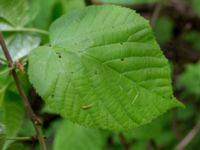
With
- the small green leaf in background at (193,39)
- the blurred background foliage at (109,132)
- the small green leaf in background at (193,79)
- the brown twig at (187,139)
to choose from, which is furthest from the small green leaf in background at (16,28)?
the small green leaf in background at (193,39)

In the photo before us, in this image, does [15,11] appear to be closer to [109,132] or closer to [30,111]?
[30,111]

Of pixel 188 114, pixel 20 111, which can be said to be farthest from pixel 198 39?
pixel 20 111

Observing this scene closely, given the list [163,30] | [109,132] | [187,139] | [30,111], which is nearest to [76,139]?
[109,132]

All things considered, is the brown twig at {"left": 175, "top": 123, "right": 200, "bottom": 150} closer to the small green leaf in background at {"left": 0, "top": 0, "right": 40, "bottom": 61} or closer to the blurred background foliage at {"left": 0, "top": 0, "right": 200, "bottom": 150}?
the blurred background foliage at {"left": 0, "top": 0, "right": 200, "bottom": 150}

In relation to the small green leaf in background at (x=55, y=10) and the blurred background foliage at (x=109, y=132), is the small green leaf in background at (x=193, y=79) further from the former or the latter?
the small green leaf in background at (x=55, y=10)

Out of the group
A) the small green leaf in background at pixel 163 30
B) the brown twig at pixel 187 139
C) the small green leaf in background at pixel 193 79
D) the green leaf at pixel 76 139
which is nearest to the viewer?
the green leaf at pixel 76 139

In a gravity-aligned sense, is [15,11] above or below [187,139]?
above

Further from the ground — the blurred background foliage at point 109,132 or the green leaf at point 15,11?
the green leaf at point 15,11
